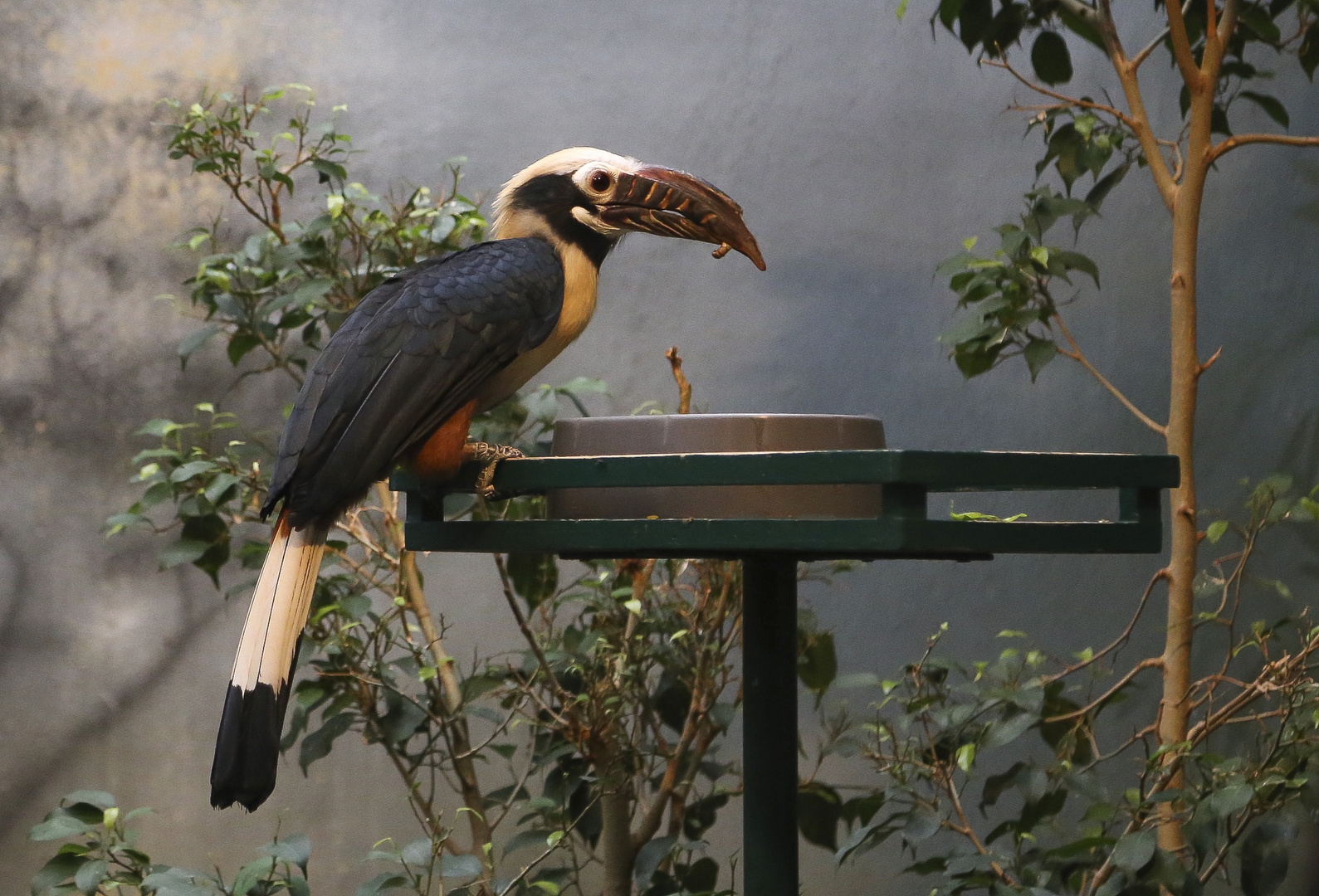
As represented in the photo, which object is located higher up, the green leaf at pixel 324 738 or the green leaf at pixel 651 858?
the green leaf at pixel 324 738

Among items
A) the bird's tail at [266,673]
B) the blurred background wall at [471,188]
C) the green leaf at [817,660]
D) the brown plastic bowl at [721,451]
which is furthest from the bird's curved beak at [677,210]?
the blurred background wall at [471,188]

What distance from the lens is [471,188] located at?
273 centimetres

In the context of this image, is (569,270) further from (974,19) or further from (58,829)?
(58,829)

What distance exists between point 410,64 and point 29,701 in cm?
152

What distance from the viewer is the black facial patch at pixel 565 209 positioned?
60.1 inches

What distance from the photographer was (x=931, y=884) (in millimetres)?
2678

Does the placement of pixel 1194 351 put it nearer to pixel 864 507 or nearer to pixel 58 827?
pixel 864 507

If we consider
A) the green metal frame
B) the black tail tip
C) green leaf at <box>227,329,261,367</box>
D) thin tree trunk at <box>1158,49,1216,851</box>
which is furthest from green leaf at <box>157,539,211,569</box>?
thin tree trunk at <box>1158,49,1216,851</box>

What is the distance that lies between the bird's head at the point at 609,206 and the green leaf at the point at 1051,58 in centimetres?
86

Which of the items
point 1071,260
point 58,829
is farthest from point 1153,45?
point 58,829

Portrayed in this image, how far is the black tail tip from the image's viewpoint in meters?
1.14

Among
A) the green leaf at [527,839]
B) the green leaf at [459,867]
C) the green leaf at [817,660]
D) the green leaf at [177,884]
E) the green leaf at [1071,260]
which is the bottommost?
the green leaf at [177,884]

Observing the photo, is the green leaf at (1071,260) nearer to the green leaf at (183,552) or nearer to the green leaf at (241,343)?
the green leaf at (241,343)

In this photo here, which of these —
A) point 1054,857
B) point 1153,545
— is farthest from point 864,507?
point 1054,857
